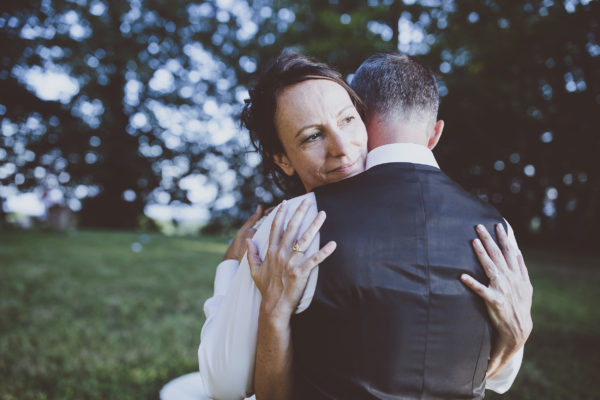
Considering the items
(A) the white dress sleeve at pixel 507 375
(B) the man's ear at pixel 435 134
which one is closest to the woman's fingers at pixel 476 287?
(A) the white dress sleeve at pixel 507 375

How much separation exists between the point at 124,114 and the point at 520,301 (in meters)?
20.0

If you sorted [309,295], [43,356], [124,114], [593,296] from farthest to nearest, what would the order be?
1. [124,114]
2. [593,296]
3. [43,356]
4. [309,295]

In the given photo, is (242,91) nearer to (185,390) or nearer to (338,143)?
(185,390)

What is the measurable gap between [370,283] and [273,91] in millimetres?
848

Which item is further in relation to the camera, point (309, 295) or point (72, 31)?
point (72, 31)

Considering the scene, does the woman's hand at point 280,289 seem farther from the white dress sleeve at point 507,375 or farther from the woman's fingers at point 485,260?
the white dress sleeve at point 507,375

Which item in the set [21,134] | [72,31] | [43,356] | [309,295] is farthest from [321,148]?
[21,134]

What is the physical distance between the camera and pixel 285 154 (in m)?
1.76

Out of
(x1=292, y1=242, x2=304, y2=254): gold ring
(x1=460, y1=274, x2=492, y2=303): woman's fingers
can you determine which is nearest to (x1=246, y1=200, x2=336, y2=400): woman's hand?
(x1=292, y1=242, x2=304, y2=254): gold ring

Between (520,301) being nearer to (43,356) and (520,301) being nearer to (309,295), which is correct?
(309,295)

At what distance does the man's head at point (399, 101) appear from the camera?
1552 mm

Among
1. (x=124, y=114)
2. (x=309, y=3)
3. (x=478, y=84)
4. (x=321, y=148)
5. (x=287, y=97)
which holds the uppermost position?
(x=309, y=3)

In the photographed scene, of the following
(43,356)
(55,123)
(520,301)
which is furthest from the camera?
(55,123)

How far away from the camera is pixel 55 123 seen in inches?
581
